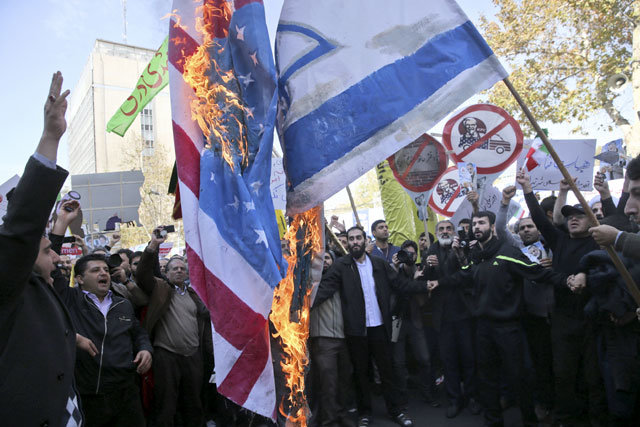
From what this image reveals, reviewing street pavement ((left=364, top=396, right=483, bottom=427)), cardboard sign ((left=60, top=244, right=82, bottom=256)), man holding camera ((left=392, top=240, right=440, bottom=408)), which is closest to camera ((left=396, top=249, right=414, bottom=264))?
man holding camera ((left=392, top=240, right=440, bottom=408))

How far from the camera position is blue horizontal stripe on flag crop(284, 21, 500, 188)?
9.82 feet

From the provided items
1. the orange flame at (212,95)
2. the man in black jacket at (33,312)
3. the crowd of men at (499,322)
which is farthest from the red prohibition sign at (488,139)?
the man in black jacket at (33,312)

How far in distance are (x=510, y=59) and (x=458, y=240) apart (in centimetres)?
1157

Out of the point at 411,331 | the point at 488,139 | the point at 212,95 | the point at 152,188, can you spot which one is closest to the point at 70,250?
the point at 411,331

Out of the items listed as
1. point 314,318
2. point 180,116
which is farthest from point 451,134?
point 180,116

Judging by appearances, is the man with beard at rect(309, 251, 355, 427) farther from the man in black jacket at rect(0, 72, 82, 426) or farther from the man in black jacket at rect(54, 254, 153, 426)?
the man in black jacket at rect(0, 72, 82, 426)

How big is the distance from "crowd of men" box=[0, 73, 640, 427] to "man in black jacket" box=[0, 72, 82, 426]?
4 cm

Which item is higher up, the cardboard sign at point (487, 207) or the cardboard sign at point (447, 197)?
the cardboard sign at point (447, 197)

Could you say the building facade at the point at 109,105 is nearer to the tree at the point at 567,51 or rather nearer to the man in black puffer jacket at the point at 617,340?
the tree at the point at 567,51

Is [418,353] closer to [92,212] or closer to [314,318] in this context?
[314,318]

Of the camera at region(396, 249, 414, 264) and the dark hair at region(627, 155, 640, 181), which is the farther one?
the camera at region(396, 249, 414, 264)

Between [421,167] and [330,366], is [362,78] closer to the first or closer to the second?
[421,167]

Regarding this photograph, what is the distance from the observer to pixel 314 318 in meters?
5.71

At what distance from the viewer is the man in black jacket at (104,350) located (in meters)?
3.88
